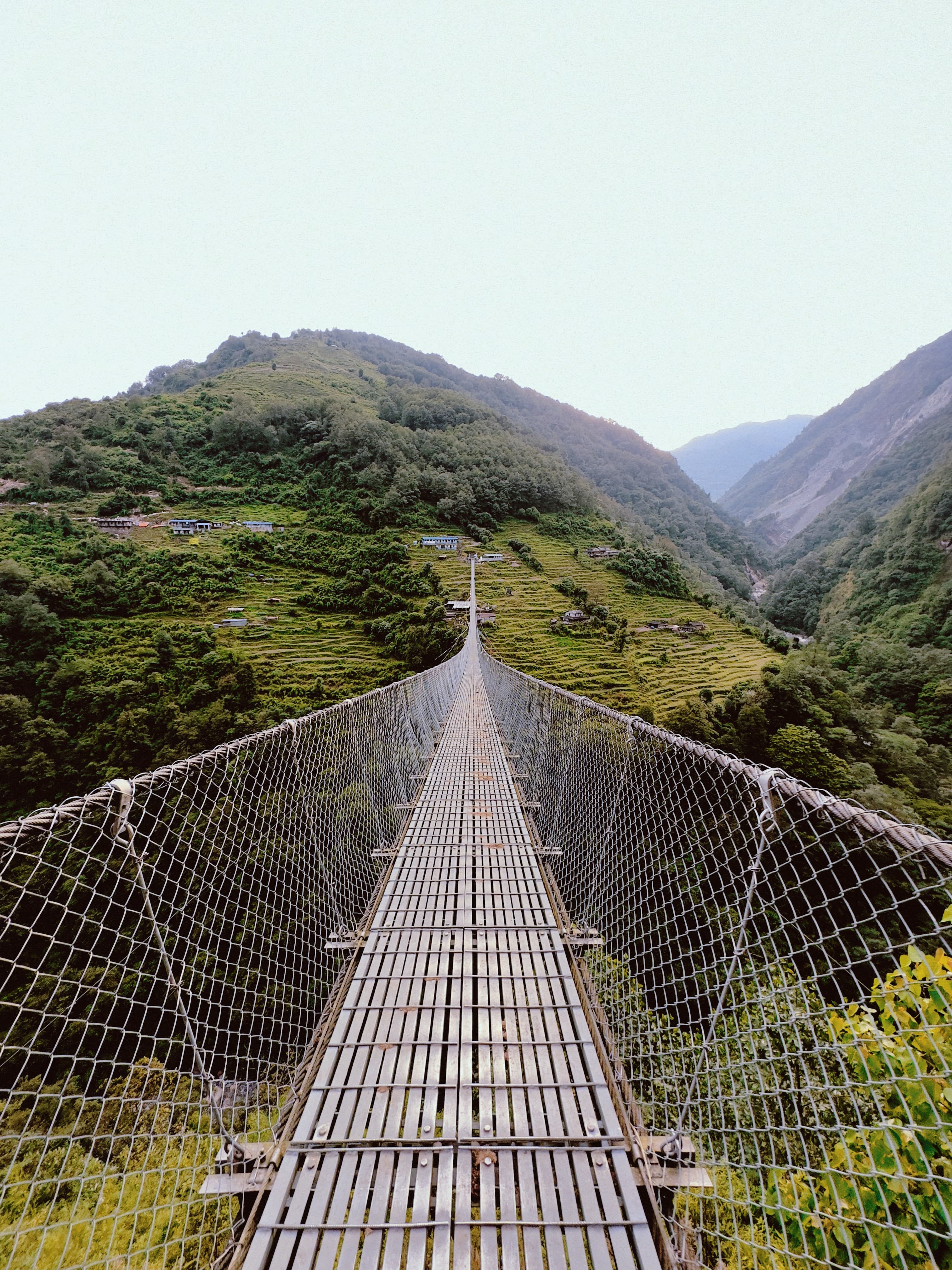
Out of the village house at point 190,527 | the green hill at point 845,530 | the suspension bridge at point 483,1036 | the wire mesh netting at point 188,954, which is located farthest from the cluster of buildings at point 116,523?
the green hill at point 845,530

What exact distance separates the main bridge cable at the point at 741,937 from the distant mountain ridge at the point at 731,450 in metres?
133

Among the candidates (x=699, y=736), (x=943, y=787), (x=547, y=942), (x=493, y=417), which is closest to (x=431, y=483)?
(x=493, y=417)

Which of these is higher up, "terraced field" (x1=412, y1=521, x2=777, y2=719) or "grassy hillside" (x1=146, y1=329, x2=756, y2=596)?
"grassy hillside" (x1=146, y1=329, x2=756, y2=596)

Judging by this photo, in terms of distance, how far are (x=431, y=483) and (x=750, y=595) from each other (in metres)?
29.2

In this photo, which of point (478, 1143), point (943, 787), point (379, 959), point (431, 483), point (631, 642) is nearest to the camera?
point (478, 1143)

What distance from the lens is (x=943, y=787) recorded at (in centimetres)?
1418

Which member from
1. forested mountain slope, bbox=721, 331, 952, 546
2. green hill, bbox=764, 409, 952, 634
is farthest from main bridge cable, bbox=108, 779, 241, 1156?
forested mountain slope, bbox=721, 331, 952, 546

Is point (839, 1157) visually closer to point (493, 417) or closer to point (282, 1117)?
point (282, 1117)

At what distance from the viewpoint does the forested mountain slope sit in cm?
6494

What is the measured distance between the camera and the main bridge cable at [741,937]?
1252 millimetres

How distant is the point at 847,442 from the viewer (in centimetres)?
7538

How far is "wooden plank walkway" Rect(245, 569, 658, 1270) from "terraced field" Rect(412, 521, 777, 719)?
16.0 metres

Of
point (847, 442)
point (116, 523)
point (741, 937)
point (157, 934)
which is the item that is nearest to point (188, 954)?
point (157, 934)

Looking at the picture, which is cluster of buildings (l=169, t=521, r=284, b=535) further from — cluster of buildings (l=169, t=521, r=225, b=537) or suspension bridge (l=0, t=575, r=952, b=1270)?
suspension bridge (l=0, t=575, r=952, b=1270)
